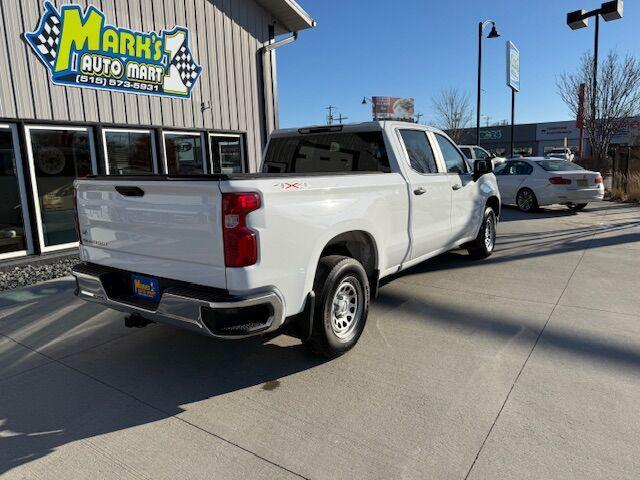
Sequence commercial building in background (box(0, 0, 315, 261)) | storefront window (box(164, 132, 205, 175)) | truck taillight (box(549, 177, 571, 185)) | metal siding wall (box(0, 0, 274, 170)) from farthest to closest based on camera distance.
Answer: truck taillight (box(549, 177, 571, 185))
storefront window (box(164, 132, 205, 175))
commercial building in background (box(0, 0, 315, 261))
metal siding wall (box(0, 0, 274, 170))

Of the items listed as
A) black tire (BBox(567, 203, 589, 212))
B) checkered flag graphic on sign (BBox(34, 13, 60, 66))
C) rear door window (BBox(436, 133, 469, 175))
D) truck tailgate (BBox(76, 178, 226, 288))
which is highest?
checkered flag graphic on sign (BBox(34, 13, 60, 66))

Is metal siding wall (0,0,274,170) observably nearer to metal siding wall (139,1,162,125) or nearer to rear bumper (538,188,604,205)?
metal siding wall (139,1,162,125)

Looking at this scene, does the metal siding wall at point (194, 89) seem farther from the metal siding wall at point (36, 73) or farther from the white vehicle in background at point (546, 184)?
the white vehicle in background at point (546, 184)

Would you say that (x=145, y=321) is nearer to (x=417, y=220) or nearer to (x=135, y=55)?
(x=417, y=220)

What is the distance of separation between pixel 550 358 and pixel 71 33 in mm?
7793

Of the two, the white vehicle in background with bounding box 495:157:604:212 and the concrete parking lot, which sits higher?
the white vehicle in background with bounding box 495:157:604:212

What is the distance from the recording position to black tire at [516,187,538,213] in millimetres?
12914

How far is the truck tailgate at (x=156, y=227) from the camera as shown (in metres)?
3.08

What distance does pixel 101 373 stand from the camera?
3.86 metres

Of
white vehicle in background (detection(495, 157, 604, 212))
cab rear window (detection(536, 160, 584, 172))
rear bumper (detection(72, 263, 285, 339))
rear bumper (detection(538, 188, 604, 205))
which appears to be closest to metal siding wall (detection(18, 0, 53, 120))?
rear bumper (detection(72, 263, 285, 339))

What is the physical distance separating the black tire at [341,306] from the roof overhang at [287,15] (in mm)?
8381

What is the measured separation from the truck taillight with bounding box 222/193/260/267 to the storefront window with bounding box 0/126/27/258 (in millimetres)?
5494

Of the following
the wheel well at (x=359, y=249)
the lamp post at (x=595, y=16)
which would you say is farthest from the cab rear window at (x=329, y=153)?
the lamp post at (x=595, y=16)

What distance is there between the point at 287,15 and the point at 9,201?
7.04 m
